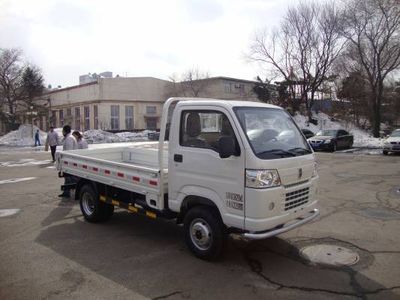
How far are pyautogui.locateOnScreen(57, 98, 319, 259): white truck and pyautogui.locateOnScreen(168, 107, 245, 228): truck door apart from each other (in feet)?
0.04

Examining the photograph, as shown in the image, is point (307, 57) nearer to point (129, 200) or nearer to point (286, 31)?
point (286, 31)

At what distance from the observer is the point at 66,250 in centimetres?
617

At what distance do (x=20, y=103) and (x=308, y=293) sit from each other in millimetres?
56058

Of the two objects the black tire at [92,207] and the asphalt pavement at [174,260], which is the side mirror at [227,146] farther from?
the black tire at [92,207]

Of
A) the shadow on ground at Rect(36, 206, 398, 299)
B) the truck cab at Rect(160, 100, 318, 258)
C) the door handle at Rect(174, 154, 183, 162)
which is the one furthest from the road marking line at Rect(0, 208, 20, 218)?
the door handle at Rect(174, 154, 183, 162)

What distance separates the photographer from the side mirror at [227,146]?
16.4 feet

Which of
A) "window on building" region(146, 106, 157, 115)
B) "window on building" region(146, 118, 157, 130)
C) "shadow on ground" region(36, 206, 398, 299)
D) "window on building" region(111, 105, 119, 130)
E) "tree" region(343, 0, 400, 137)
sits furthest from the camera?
"window on building" region(146, 106, 157, 115)

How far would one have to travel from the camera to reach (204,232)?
5551mm

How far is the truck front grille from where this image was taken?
533cm

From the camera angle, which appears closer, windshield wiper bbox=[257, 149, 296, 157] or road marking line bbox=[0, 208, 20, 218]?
windshield wiper bbox=[257, 149, 296, 157]

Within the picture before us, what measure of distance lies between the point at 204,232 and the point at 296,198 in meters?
1.39

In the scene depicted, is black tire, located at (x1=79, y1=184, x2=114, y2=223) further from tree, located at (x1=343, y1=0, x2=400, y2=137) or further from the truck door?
tree, located at (x1=343, y1=0, x2=400, y2=137)

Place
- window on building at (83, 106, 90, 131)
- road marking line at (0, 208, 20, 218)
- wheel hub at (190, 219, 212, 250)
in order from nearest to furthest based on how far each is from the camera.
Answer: wheel hub at (190, 219, 212, 250) → road marking line at (0, 208, 20, 218) → window on building at (83, 106, 90, 131)

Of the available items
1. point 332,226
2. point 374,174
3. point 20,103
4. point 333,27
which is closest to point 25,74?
point 20,103
